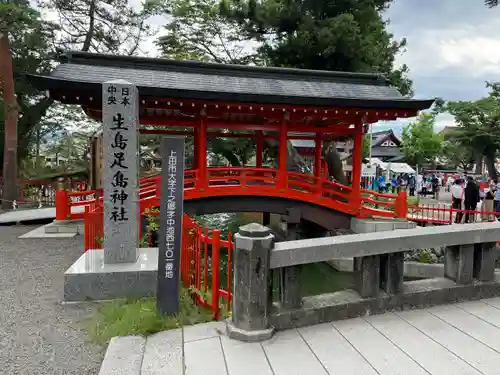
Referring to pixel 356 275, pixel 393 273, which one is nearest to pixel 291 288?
pixel 356 275

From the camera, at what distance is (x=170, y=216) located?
412 centimetres

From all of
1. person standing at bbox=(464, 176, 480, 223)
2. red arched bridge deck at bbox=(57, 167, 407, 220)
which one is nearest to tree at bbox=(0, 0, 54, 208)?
red arched bridge deck at bbox=(57, 167, 407, 220)

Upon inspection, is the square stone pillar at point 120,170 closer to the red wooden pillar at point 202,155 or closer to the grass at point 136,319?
the grass at point 136,319

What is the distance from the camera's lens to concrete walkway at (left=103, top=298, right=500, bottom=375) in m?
2.99

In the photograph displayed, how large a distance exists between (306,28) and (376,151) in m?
36.9

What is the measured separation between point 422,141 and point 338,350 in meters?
39.5

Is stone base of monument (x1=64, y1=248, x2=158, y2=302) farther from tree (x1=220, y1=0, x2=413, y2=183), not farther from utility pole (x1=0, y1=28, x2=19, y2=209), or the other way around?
tree (x1=220, y1=0, x2=413, y2=183)

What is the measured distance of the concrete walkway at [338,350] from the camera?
9.82 ft

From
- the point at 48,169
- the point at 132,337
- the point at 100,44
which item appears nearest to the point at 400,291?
the point at 132,337

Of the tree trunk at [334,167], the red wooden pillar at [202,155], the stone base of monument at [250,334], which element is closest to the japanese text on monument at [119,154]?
the stone base of monument at [250,334]

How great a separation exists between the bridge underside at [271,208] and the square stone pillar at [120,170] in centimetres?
480

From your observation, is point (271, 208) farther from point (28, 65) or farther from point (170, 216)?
point (28, 65)

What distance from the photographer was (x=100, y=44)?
18422mm

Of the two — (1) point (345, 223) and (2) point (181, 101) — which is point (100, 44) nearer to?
(2) point (181, 101)
